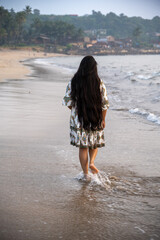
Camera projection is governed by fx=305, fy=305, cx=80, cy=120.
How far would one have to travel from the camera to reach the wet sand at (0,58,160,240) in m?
2.54

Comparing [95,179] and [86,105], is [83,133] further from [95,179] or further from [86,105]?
[95,179]

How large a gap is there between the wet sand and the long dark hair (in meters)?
0.76

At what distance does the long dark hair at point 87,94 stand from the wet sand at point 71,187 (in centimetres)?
76

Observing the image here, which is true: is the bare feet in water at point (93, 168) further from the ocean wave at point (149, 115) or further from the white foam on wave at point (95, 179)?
the ocean wave at point (149, 115)

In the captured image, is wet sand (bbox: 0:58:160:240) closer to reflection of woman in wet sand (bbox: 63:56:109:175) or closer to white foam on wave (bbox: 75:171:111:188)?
white foam on wave (bbox: 75:171:111:188)

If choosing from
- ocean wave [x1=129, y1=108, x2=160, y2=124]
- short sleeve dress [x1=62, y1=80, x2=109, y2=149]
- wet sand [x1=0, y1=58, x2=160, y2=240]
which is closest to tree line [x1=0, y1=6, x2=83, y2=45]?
ocean wave [x1=129, y1=108, x2=160, y2=124]

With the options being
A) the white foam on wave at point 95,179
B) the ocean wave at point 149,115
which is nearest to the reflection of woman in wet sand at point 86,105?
the white foam on wave at point 95,179

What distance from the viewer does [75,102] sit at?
3576 millimetres

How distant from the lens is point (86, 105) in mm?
3492

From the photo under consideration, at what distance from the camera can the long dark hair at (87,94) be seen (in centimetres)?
343

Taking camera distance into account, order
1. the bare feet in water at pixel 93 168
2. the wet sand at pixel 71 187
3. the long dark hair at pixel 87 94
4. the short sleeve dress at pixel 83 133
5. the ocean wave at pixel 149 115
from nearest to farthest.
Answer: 1. the wet sand at pixel 71 187
2. the long dark hair at pixel 87 94
3. the short sleeve dress at pixel 83 133
4. the bare feet in water at pixel 93 168
5. the ocean wave at pixel 149 115

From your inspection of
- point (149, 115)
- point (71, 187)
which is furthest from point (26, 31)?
point (71, 187)

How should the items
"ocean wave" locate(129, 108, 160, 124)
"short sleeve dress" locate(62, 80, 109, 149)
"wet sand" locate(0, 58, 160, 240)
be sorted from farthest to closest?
"ocean wave" locate(129, 108, 160, 124), "short sleeve dress" locate(62, 80, 109, 149), "wet sand" locate(0, 58, 160, 240)

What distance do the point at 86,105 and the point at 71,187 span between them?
0.94 m
